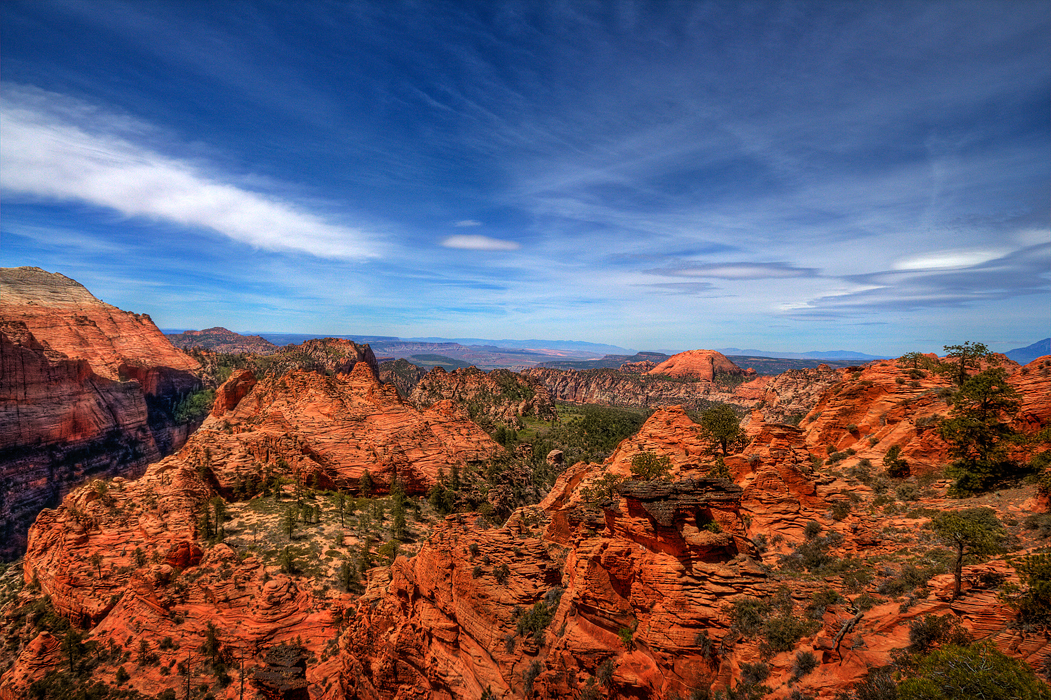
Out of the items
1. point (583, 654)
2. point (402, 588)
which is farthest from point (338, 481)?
point (583, 654)

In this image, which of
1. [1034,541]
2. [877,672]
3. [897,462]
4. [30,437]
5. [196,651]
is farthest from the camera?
[30,437]

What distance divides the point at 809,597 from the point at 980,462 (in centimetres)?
1405

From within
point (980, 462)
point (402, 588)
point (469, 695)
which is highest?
point (980, 462)

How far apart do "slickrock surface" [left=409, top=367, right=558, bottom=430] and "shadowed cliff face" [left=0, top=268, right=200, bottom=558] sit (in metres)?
72.3

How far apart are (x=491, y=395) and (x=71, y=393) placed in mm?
107713

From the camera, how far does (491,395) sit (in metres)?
152

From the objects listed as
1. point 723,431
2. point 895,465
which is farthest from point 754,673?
point 723,431

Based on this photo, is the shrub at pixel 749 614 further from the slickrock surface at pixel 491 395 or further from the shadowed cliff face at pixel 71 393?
the slickrock surface at pixel 491 395

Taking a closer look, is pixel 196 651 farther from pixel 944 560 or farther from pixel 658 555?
pixel 944 560

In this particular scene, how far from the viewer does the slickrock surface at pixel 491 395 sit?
137375mm

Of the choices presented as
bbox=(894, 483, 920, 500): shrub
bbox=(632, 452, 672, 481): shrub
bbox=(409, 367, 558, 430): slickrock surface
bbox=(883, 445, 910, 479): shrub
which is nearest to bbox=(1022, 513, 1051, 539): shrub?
bbox=(894, 483, 920, 500): shrub

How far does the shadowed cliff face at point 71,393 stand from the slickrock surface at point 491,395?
237 feet

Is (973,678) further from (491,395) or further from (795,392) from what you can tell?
(491,395)

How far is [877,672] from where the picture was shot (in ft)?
43.9
